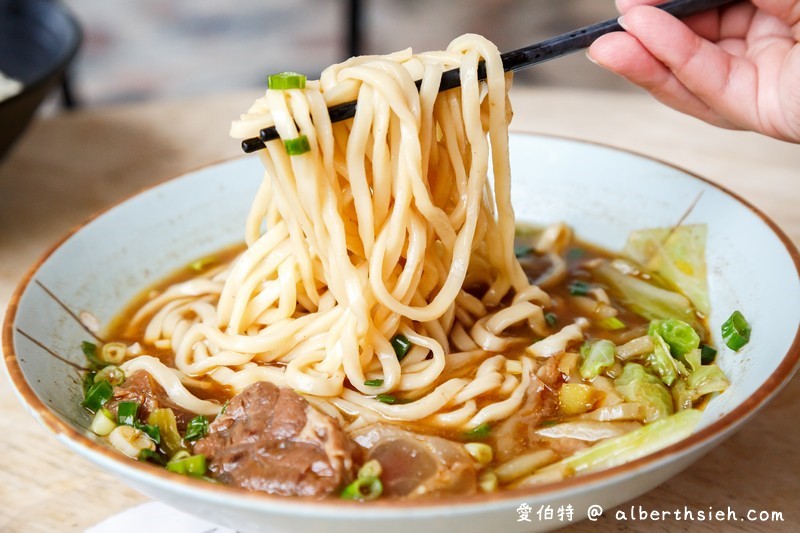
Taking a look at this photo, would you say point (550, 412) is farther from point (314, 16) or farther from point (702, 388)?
point (314, 16)

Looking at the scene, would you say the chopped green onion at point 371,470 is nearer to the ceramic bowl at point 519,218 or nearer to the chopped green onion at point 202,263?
the ceramic bowl at point 519,218

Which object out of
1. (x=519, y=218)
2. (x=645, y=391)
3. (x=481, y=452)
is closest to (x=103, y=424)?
(x=481, y=452)

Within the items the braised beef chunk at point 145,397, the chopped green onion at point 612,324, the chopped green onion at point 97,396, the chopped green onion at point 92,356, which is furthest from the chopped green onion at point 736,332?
the chopped green onion at point 92,356

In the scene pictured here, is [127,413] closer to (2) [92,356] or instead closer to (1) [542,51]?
(2) [92,356]

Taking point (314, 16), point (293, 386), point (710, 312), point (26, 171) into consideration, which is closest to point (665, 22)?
point (710, 312)

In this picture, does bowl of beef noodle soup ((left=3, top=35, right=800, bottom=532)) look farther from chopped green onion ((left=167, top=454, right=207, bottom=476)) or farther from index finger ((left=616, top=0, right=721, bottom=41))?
index finger ((left=616, top=0, right=721, bottom=41))

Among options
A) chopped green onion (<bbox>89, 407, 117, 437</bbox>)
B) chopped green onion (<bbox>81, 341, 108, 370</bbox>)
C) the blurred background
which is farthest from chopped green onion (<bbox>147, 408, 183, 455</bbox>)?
the blurred background
